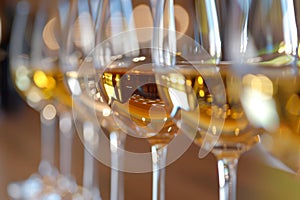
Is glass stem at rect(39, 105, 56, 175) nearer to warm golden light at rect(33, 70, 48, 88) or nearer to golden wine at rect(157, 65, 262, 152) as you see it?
warm golden light at rect(33, 70, 48, 88)

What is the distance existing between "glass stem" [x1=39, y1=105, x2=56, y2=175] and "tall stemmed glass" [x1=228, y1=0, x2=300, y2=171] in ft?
2.75

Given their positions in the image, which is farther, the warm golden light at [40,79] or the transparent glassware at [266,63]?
the warm golden light at [40,79]

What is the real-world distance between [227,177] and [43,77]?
0.50m

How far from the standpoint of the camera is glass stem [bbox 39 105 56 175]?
3.97 feet

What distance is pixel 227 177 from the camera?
1.49ft

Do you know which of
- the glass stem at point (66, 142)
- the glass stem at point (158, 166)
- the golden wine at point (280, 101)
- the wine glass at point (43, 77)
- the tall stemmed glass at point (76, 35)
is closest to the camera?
the golden wine at point (280, 101)

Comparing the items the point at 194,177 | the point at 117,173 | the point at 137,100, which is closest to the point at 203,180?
the point at 194,177

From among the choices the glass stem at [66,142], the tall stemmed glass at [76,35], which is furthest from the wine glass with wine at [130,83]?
the glass stem at [66,142]

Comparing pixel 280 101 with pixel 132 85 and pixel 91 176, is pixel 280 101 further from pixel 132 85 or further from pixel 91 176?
pixel 91 176

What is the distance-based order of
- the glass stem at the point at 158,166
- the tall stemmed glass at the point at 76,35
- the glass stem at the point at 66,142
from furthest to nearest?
the glass stem at the point at 66,142
the tall stemmed glass at the point at 76,35
the glass stem at the point at 158,166

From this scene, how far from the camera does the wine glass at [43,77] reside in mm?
868

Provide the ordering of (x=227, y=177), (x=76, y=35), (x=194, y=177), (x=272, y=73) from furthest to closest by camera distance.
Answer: (x=194, y=177)
(x=76, y=35)
(x=227, y=177)
(x=272, y=73)

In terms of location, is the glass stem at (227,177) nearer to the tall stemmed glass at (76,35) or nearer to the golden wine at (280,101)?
the golden wine at (280,101)

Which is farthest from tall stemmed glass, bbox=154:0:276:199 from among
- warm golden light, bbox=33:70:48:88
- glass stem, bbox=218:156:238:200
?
warm golden light, bbox=33:70:48:88
